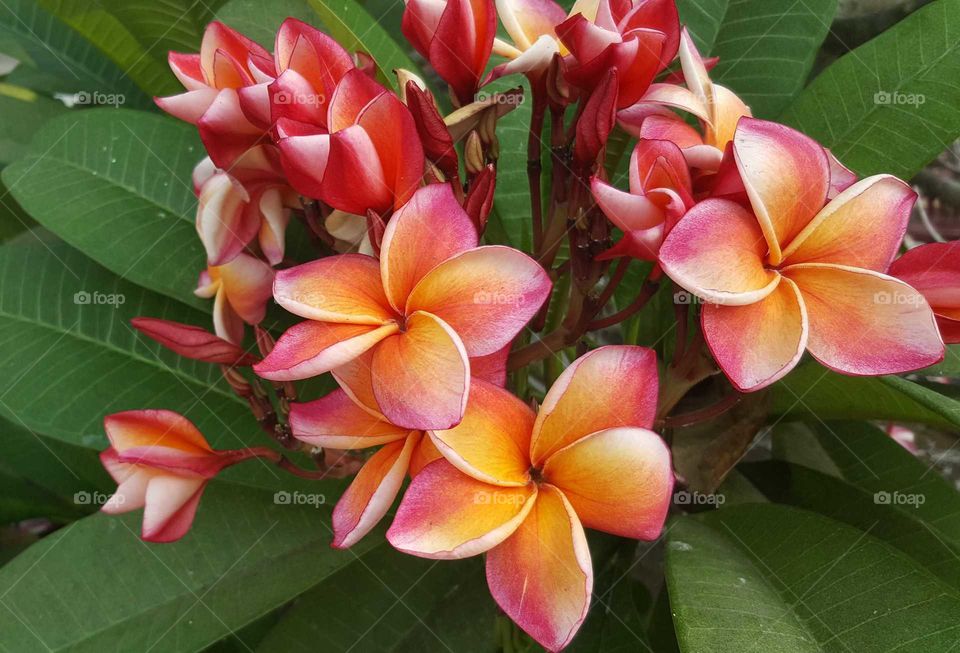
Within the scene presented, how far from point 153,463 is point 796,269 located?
544 millimetres

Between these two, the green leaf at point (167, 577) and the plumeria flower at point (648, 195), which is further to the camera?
the green leaf at point (167, 577)

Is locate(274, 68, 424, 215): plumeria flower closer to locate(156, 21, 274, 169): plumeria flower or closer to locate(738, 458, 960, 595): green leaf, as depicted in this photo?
locate(156, 21, 274, 169): plumeria flower

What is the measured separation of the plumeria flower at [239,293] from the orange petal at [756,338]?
483mm

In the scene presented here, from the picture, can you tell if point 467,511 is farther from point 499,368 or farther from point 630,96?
point 630,96

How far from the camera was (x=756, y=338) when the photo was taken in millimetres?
536

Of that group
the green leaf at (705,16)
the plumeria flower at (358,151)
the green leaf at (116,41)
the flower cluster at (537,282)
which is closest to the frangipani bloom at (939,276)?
the flower cluster at (537,282)

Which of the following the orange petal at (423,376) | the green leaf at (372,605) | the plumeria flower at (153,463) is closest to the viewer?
the orange petal at (423,376)

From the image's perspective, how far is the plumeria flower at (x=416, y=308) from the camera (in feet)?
1.68

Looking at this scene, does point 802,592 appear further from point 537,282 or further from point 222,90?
point 222,90

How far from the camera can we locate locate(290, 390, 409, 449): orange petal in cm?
61

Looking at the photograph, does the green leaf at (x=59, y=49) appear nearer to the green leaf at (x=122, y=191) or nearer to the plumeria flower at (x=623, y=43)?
the green leaf at (x=122, y=191)

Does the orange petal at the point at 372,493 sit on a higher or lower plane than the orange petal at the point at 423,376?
lower

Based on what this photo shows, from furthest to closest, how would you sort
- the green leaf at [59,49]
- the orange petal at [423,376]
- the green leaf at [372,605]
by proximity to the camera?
the green leaf at [59,49]
the green leaf at [372,605]
the orange petal at [423,376]

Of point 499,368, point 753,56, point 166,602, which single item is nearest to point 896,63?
point 753,56
